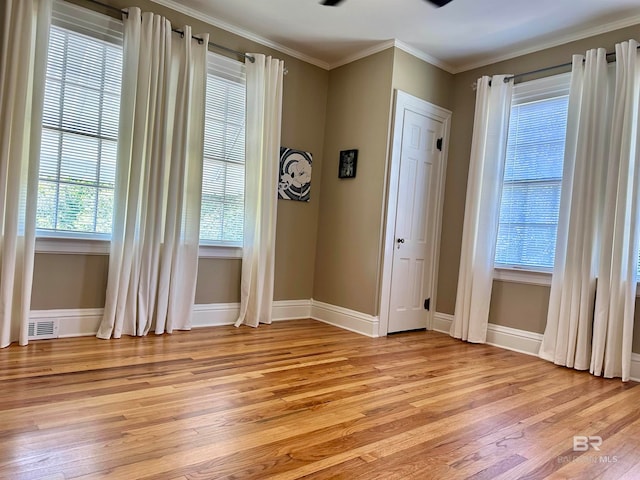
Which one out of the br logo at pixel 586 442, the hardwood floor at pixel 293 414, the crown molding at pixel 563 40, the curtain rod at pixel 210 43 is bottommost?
the hardwood floor at pixel 293 414

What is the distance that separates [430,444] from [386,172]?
2698mm

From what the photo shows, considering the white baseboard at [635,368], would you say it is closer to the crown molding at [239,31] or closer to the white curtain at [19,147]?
the crown molding at [239,31]

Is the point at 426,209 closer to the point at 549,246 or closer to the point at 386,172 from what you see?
the point at 386,172

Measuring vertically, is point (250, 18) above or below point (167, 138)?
above

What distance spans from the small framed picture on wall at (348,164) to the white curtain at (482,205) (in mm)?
1102

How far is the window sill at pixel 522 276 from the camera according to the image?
3900 mm

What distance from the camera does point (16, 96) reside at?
3029 millimetres

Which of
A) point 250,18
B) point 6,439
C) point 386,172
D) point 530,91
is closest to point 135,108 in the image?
point 250,18

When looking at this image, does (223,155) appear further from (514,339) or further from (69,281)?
(514,339)

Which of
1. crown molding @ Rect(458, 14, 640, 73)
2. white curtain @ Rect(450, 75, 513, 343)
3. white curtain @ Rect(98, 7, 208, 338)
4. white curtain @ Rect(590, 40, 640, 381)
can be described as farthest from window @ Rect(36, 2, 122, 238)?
white curtain @ Rect(590, 40, 640, 381)

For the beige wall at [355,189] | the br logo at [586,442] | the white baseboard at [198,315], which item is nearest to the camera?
the br logo at [586,442]

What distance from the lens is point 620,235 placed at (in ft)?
10.8

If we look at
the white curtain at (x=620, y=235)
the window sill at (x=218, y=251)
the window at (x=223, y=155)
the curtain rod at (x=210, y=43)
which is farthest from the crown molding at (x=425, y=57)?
the window sill at (x=218, y=251)

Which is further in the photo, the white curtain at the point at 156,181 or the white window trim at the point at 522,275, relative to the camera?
the white window trim at the point at 522,275
